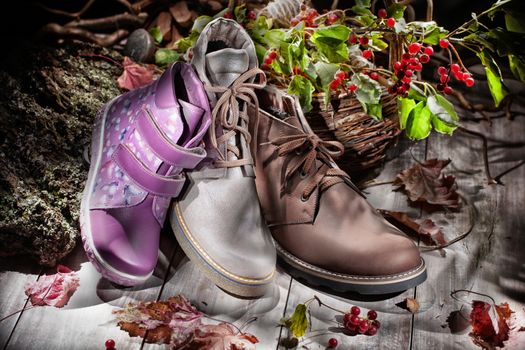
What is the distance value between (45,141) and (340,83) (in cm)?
72

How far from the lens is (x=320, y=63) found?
153cm

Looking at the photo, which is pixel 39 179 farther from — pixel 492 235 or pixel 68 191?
pixel 492 235

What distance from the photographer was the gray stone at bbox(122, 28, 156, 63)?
6.38 feet

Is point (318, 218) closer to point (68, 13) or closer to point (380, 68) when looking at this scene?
point (380, 68)

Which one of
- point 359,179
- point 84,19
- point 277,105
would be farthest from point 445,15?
point 84,19

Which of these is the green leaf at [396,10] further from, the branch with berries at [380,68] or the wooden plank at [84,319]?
the wooden plank at [84,319]

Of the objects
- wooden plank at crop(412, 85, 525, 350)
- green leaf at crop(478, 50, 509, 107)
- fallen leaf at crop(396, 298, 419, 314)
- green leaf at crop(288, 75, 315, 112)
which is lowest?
wooden plank at crop(412, 85, 525, 350)

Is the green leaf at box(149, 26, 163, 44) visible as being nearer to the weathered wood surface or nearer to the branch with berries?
the branch with berries

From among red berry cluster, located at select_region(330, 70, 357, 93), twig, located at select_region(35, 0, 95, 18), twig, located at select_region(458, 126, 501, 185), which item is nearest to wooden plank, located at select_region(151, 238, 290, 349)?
red berry cluster, located at select_region(330, 70, 357, 93)

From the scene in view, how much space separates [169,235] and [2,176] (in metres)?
0.41

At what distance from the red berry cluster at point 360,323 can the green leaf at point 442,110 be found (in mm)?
476

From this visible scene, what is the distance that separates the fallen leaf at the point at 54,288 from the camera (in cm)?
136

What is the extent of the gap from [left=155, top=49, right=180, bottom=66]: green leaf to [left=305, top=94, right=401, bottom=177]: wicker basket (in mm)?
473

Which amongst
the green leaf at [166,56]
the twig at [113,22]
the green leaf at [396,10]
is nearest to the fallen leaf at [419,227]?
the green leaf at [396,10]
